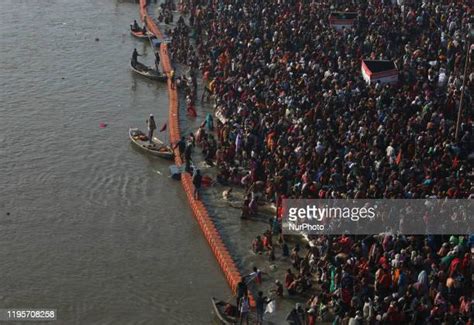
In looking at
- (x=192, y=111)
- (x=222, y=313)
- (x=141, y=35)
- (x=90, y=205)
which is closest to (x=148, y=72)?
(x=192, y=111)

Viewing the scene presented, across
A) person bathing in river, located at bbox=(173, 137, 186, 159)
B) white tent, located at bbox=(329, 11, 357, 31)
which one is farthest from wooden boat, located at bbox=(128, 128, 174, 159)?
white tent, located at bbox=(329, 11, 357, 31)

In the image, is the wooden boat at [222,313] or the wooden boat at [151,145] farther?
the wooden boat at [151,145]

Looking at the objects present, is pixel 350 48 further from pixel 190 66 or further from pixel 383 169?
pixel 383 169

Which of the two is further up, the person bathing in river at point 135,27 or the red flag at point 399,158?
the red flag at point 399,158

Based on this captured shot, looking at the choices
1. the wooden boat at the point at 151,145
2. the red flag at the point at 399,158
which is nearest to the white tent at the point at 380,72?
the red flag at the point at 399,158

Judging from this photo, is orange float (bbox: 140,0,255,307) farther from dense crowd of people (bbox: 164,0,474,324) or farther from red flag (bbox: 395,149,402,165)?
red flag (bbox: 395,149,402,165)

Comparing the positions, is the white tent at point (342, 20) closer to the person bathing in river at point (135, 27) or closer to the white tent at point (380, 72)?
the white tent at point (380, 72)
